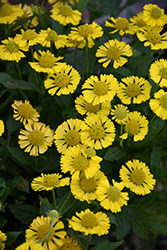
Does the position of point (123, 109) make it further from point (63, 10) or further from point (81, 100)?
point (63, 10)

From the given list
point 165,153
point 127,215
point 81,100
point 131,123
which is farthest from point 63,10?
point 127,215

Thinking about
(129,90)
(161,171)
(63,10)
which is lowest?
(161,171)

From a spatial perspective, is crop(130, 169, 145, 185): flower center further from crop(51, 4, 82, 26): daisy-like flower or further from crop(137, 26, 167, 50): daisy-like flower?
crop(51, 4, 82, 26): daisy-like flower

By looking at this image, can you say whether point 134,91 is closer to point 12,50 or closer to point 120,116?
point 120,116

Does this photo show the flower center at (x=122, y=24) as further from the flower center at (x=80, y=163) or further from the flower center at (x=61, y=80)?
the flower center at (x=80, y=163)

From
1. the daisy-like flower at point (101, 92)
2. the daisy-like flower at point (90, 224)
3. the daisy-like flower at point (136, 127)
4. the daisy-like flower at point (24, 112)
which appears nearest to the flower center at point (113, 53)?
the daisy-like flower at point (101, 92)

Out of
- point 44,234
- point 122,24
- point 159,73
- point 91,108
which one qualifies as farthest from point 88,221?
point 122,24
